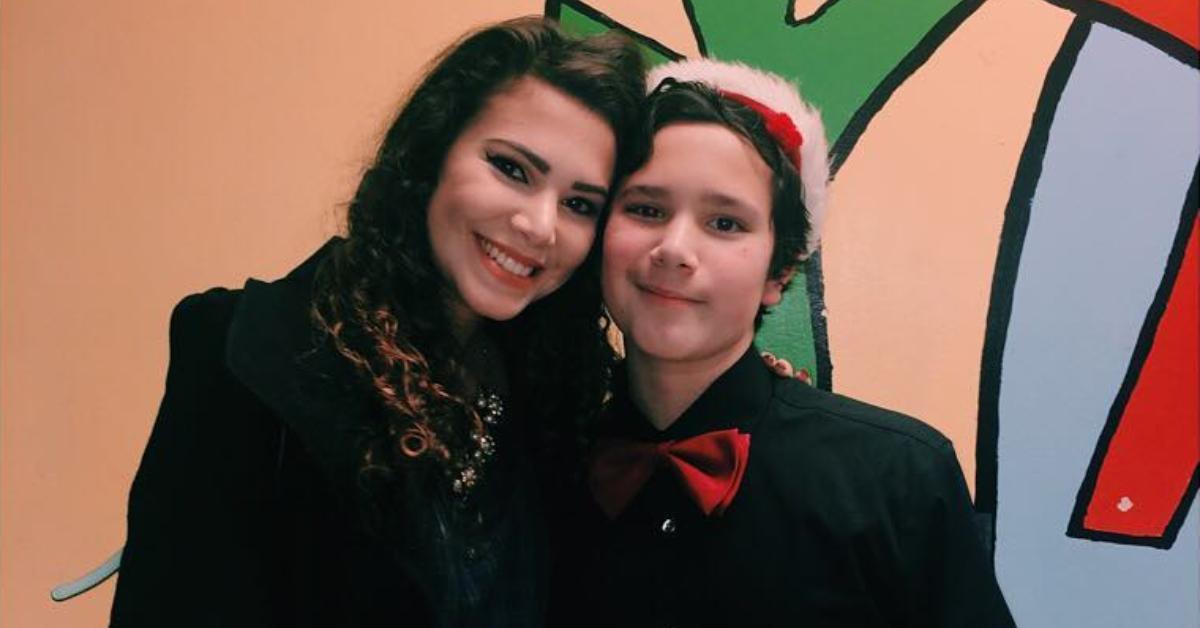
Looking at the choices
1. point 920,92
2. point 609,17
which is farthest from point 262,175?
point 920,92

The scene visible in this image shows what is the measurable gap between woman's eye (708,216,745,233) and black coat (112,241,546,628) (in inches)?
16.7

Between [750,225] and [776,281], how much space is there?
0.11m

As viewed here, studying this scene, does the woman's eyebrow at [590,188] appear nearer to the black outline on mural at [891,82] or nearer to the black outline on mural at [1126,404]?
the black outline on mural at [891,82]

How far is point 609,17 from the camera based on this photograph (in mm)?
1412

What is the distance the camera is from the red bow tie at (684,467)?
3.19 ft

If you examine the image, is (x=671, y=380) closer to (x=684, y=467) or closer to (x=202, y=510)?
(x=684, y=467)

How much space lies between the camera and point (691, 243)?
0.96 m

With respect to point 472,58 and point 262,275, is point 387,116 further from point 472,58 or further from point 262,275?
point 472,58

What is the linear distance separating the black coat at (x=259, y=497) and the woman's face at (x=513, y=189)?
17cm

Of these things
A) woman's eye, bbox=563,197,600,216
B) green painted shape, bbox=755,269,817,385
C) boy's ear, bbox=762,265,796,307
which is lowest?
green painted shape, bbox=755,269,817,385

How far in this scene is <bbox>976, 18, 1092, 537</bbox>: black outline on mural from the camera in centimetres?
140

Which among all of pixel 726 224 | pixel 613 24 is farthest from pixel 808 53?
pixel 726 224

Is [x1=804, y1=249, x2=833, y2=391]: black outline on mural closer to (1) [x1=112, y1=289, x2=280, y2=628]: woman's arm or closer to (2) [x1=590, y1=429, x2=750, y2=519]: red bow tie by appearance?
(2) [x1=590, y1=429, x2=750, y2=519]: red bow tie

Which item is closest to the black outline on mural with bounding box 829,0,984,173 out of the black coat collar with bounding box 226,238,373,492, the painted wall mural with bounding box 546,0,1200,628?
the painted wall mural with bounding box 546,0,1200,628
